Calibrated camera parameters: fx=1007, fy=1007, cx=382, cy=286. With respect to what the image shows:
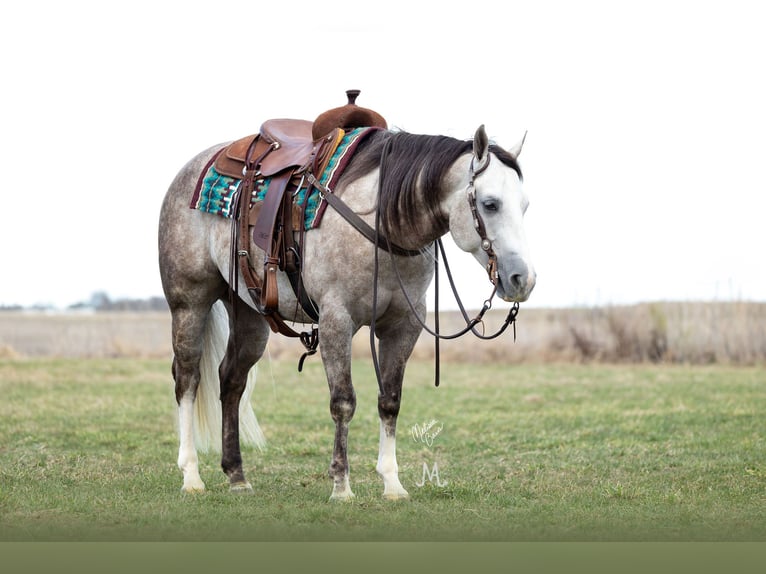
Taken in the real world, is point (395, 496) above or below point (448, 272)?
below

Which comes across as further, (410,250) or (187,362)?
(187,362)

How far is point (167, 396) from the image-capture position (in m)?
14.5

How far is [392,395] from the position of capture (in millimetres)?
6531

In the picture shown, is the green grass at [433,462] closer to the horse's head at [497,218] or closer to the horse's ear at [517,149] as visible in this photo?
the horse's head at [497,218]

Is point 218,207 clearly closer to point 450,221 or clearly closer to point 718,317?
point 450,221

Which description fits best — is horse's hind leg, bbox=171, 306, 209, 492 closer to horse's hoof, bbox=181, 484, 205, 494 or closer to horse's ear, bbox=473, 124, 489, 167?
horse's hoof, bbox=181, 484, 205, 494

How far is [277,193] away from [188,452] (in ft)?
6.47

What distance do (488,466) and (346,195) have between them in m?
3.11

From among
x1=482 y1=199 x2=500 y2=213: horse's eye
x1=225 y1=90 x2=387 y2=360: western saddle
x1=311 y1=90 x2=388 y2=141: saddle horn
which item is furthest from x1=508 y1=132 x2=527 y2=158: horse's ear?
x1=311 y1=90 x2=388 y2=141: saddle horn

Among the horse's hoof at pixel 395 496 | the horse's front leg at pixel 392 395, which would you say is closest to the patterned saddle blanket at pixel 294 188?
the horse's front leg at pixel 392 395

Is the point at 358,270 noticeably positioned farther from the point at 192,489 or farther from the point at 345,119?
the point at 192,489

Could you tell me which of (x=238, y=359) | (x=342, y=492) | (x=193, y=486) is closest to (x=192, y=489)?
(x=193, y=486)

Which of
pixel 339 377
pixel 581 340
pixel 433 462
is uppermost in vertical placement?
pixel 339 377

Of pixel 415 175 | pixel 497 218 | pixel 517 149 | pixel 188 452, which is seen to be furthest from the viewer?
pixel 188 452
